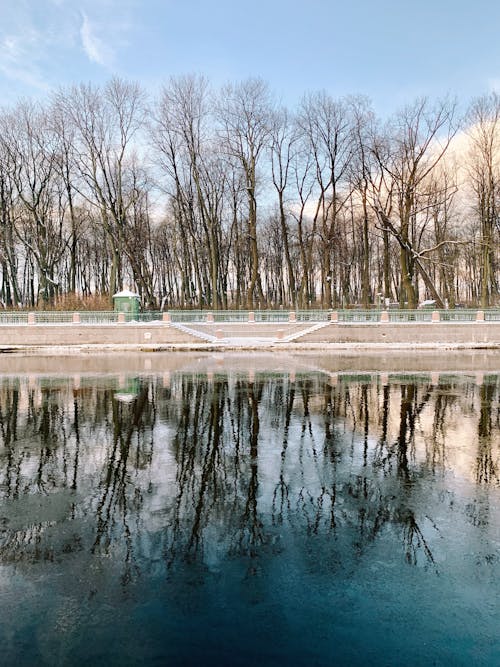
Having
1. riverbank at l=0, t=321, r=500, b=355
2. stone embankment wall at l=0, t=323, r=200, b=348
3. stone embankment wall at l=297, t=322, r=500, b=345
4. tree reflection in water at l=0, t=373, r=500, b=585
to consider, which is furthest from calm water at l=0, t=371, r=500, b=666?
stone embankment wall at l=297, t=322, r=500, b=345

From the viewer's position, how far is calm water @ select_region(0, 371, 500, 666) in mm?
3789

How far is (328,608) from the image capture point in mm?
4152

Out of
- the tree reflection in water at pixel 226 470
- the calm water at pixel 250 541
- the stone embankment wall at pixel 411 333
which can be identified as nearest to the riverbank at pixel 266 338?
the stone embankment wall at pixel 411 333

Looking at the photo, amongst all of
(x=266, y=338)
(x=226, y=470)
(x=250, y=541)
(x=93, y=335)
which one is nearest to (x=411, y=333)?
(x=266, y=338)

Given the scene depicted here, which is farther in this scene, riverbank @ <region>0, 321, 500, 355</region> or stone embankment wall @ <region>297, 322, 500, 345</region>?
stone embankment wall @ <region>297, 322, 500, 345</region>

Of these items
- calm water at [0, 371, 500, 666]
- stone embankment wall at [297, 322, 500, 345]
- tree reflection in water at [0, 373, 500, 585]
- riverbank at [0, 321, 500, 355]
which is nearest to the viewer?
calm water at [0, 371, 500, 666]

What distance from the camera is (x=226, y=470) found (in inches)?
298

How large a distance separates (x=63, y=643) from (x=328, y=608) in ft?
7.00

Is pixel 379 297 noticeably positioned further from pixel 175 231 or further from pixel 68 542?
pixel 68 542

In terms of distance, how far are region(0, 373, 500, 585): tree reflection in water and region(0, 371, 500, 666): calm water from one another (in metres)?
0.03

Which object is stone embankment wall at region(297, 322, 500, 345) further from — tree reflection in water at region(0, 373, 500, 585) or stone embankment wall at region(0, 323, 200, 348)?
tree reflection in water at region(0, 373, 500, 585)

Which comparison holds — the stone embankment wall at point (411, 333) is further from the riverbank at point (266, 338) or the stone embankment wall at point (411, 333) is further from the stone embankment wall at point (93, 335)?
the stone embankment wall at point (93, 335)

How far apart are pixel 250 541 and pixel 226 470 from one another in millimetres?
2303

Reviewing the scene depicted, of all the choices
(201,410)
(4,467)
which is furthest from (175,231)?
(4,467)
